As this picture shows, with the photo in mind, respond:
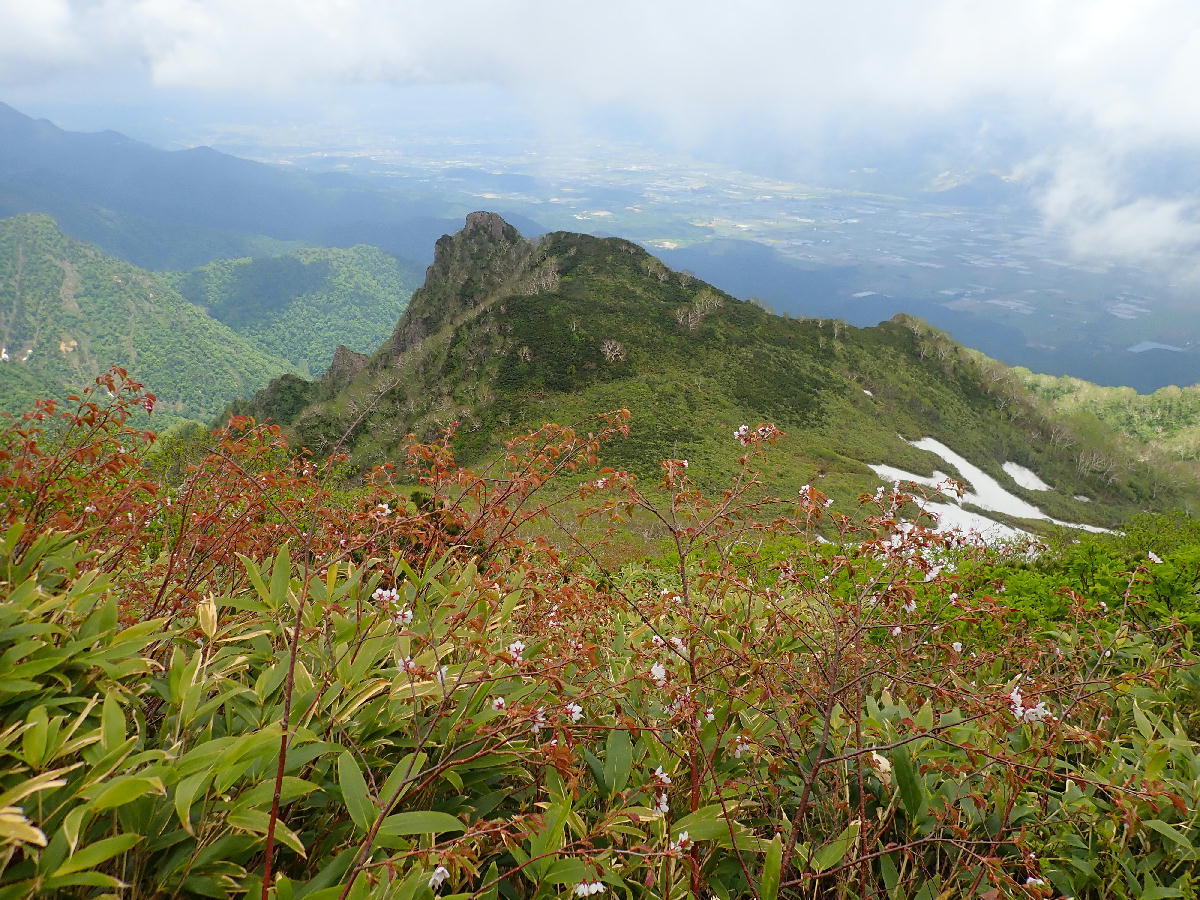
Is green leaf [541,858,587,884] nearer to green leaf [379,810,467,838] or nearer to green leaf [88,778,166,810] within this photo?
green leaf [379,810,467,838]

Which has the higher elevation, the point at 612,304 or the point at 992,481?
the point at 612,304

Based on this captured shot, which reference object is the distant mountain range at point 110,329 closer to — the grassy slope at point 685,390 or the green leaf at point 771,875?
the grassy slope at point 685,390

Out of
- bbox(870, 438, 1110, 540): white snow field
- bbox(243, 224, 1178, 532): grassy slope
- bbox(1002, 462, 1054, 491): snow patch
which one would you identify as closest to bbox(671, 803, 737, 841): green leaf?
bbox(243, 224, 1178, 532): grassy slope

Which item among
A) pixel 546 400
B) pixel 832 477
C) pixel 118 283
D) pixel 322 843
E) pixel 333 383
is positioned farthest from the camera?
pixel 118 283

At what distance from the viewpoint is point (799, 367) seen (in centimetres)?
6009

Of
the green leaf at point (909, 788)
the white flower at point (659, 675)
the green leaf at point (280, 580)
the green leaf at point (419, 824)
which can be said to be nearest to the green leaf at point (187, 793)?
the green leaf at point (419, 824)

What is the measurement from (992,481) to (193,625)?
2764 inches

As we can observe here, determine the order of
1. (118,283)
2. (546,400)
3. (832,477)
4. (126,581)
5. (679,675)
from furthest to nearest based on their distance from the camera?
(118,283) → (546,400) → (832,477) → (126,581) → (679,675)

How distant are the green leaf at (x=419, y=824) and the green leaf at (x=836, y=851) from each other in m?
1.34

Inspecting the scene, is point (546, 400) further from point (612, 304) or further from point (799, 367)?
point (799, 367)

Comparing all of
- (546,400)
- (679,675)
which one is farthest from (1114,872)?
(546,400)

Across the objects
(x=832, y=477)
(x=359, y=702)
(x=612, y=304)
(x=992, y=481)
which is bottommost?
(x=992, y=481)

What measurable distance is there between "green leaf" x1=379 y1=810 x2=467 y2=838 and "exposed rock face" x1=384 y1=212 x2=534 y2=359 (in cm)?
7309

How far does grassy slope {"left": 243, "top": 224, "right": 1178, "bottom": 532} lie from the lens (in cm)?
4472
